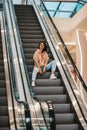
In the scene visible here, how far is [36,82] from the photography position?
8297mm

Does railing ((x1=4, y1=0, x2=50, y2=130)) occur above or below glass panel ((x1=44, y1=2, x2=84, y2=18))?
below

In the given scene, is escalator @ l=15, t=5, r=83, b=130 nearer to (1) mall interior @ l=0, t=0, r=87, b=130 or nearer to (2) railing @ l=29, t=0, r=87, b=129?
(1) mall interior @ l=0, t=0, r=87, b=130

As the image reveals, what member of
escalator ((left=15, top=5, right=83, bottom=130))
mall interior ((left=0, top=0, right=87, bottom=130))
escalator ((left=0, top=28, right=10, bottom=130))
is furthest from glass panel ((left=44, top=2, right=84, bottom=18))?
escalator ((left=0, top=28, right=10, bottom=130))

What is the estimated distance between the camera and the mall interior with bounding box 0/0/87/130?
6109 millimetres

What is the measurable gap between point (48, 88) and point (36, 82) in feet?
1.59

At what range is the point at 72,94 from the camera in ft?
24.3

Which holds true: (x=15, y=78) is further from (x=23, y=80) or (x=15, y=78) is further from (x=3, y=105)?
(x=3, y=105)

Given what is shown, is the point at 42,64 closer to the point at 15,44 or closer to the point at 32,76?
the point at 32,76

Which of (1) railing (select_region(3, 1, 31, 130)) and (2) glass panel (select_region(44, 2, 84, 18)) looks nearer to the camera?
(1) railing (select_region(3, 1, 31, 130))

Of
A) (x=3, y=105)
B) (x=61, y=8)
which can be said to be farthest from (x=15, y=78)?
(x=61, y=8)

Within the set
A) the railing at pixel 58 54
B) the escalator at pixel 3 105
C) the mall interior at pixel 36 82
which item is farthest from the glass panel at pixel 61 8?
the escalator at pixel 3 105

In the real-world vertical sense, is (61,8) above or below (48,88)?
above

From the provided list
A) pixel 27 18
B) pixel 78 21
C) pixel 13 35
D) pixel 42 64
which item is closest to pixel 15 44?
pixel 13 35

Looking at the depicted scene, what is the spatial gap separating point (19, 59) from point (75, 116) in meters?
2.38
